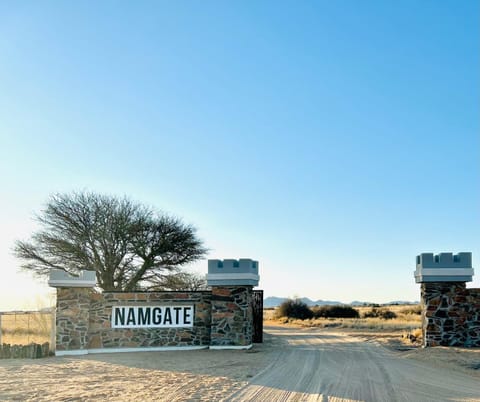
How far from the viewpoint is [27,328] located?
2114cm

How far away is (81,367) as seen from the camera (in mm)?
16438

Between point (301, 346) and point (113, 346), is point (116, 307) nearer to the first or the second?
point (113, 346)

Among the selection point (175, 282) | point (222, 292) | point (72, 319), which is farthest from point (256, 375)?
point (175, 282)

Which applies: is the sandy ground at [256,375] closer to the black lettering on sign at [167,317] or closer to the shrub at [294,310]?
the black lettering on sign at [167,317]

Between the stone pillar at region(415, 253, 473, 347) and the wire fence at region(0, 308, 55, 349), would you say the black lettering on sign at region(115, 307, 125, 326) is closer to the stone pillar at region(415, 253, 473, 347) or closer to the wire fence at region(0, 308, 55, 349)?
the wire fence at region(0, 308, 55, 349)

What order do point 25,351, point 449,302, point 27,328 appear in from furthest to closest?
point 27,328, point 449,302, point 25,351

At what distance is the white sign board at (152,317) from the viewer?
20750mm

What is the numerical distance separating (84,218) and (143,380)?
19228 mm

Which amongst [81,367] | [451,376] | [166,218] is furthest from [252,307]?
[166,218]

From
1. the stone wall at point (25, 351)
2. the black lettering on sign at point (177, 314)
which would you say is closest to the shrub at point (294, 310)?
the black lettering on sign at point (177, 314)

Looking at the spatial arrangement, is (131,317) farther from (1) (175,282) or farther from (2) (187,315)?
(1) (175,282)

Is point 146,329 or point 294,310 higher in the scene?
point 294,310

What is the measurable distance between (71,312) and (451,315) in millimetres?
13768

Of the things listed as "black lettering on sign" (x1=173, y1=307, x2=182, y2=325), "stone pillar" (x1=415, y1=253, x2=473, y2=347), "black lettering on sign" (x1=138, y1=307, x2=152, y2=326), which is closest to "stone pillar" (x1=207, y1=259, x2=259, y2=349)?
Answer: "black lettering on sign" (x1=173, y1=307, x2=182, y2=325)
